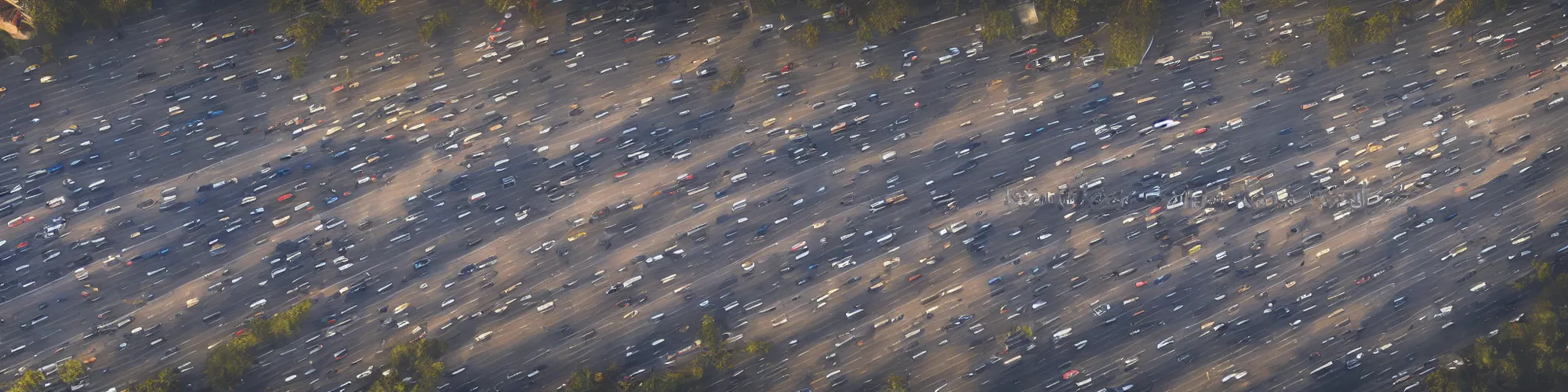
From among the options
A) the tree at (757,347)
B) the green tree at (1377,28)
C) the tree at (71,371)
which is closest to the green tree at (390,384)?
the tree at (71,371)

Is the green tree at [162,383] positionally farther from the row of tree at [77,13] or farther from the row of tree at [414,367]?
the row of tree at [77,13]

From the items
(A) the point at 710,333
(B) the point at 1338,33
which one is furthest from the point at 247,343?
(B) the point at 1338,33

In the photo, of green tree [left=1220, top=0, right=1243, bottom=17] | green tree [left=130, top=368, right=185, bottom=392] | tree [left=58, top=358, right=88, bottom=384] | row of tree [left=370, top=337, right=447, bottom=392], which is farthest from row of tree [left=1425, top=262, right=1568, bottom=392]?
tree [left=58, top=358, right=88, bottom=384]

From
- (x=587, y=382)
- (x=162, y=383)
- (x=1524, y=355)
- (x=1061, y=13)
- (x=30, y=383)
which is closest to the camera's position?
(x=30, y=383)

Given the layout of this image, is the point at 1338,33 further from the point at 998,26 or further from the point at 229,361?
the point at 229,361

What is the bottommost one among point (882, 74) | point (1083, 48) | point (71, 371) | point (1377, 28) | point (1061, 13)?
point (1377, 28)

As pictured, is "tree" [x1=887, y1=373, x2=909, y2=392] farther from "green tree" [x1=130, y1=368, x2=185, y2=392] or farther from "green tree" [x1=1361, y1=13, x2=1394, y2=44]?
"green tree" [x1=130, y1=368, x2=185, y2=392]
